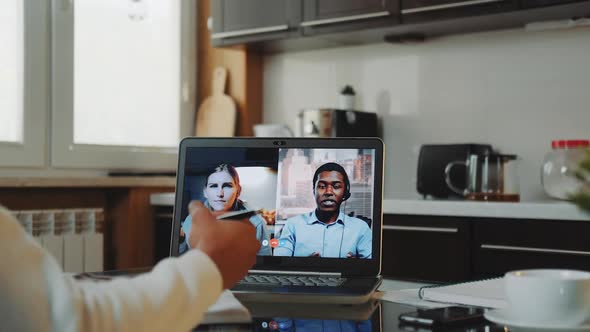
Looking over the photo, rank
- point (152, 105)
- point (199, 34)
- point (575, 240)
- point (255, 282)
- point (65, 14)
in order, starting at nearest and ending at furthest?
1. point (255, 282)
2. point (575, 240)
3. point (65, 14)
4. point (152, 105)
5. point (199, 34)

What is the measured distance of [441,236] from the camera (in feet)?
8.27

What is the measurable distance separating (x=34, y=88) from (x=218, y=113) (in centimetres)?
87

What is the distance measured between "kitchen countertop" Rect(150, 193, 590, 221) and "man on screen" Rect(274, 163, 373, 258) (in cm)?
107

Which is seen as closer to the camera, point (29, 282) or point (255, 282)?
point (29, 282)

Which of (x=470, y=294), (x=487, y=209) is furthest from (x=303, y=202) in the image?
(x=487, y=209)

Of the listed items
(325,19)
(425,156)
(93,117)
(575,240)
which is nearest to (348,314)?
(575,240)

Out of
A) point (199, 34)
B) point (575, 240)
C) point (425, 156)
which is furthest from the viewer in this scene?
point (199, 34)

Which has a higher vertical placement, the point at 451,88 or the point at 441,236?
the point at 451,88

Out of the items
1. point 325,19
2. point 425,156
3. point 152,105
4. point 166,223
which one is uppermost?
point 325,19

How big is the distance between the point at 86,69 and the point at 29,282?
2.65 metres

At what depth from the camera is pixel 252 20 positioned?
3.25 metres

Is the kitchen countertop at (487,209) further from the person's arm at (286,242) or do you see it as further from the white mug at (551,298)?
the white mug at (551,298)

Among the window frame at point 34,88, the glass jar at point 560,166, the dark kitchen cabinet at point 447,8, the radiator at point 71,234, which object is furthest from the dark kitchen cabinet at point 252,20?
the glass jar at point 560,166

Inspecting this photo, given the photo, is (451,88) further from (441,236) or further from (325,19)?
(441,236)
